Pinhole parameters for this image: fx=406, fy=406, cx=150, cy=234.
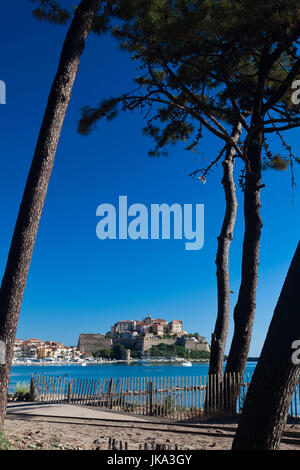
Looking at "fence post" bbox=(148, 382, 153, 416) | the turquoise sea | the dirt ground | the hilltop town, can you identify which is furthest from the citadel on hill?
the dirt ground

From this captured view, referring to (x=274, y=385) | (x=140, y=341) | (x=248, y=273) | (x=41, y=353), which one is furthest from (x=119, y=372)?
(x=274, y=385)

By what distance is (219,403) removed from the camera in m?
11.0

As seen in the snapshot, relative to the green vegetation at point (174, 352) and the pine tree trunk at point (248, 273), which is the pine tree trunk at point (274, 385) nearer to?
the pine tree trunk at point (248, 273)

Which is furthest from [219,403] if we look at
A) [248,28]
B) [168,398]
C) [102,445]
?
[248,28]

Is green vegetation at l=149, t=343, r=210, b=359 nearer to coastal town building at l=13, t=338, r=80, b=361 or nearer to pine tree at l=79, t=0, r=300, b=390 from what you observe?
coastal town building at l=13, t=338, r=80, b=361

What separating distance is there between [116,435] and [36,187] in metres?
4.69

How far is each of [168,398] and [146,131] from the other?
8.49 metres

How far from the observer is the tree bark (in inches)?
491

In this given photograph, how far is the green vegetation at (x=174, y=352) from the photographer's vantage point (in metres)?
119

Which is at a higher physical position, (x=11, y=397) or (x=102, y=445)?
(x=102, y=445)

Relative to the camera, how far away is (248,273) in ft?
37.0

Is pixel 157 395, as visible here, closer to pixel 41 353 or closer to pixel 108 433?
pixel 108 433

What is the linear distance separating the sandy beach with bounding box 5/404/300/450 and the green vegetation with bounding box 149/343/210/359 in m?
111
